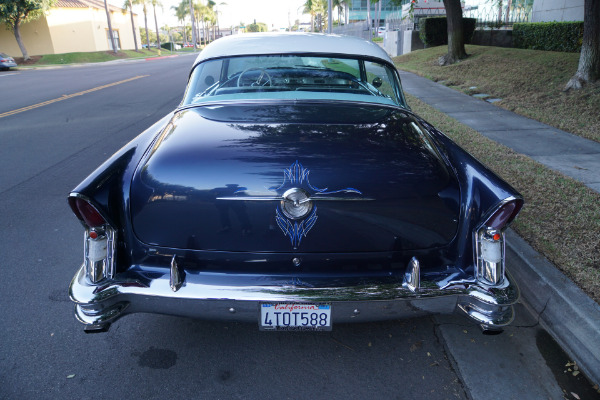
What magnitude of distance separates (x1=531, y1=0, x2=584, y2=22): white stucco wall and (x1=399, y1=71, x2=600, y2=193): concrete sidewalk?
914 cm

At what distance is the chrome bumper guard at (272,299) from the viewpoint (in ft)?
7.06

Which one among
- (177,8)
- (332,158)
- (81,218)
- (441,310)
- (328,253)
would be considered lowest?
(441,310)

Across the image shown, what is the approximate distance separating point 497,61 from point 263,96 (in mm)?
12313

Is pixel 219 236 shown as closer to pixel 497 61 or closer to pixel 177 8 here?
pixel 497 61

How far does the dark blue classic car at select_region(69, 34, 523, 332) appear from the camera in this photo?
2.18 m

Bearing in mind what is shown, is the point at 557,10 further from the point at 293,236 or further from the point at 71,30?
the point at 71,30

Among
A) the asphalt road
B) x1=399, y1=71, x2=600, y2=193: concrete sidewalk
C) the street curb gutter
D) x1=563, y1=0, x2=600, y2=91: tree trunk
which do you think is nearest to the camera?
the asphalt road

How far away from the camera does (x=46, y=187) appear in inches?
208

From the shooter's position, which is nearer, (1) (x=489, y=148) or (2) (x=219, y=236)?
(2) (x=219, y=236)

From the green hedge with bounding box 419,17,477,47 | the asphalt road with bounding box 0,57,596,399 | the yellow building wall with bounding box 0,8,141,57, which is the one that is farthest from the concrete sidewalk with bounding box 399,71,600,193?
the yellow building wall with bounding box 0,8,141,57

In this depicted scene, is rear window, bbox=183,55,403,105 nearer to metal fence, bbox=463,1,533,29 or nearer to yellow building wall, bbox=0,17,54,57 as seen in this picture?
metal fence, bbox=463,1,533,29

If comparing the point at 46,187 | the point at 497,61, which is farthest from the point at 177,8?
the point at 46,187

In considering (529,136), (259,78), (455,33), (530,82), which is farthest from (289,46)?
A: (455,33)

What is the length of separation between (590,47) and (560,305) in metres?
7.98
